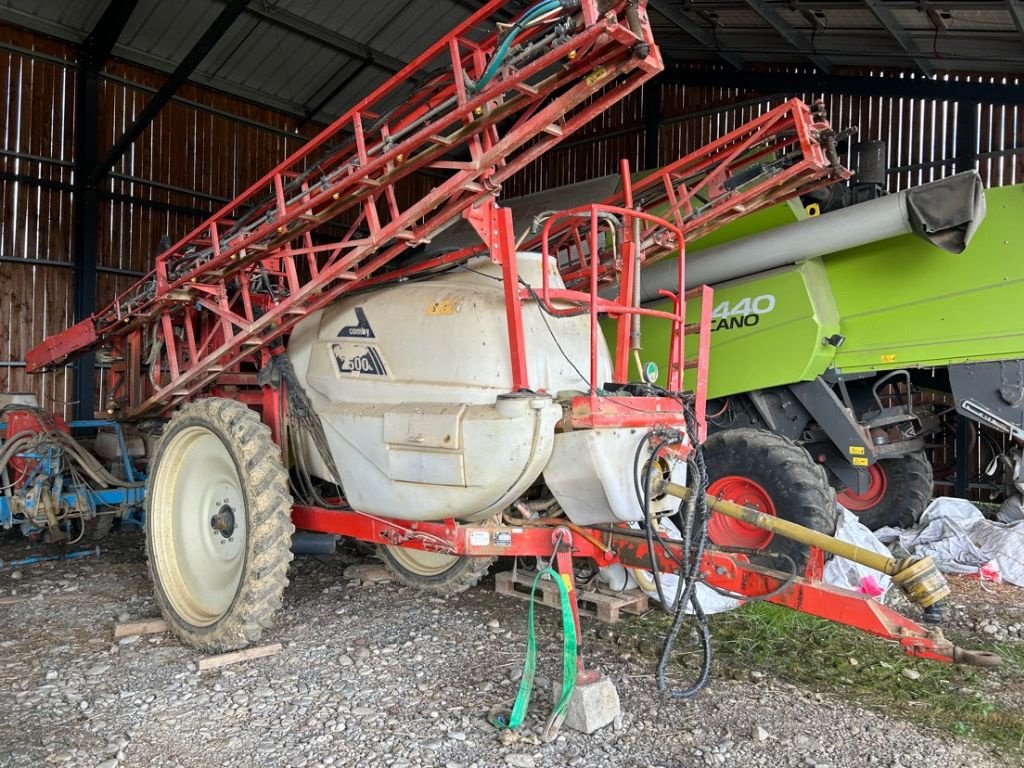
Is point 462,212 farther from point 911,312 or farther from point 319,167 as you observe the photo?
point 911,312

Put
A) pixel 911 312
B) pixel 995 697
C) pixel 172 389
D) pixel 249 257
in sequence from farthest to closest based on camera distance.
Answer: pixel 911 312
pixel 172 389
pixel 249 257
pixel 995 697

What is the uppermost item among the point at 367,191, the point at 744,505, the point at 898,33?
the point at 898,33

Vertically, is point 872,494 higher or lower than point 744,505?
lower

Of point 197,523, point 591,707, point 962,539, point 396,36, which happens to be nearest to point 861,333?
point 962,539

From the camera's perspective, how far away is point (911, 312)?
605 centimetres

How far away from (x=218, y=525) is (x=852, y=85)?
9.39 metres

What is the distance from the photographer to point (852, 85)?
10.1 meters

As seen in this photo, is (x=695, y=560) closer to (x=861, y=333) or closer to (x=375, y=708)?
(x=375, y=708)

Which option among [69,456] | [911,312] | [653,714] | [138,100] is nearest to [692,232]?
[911,312]

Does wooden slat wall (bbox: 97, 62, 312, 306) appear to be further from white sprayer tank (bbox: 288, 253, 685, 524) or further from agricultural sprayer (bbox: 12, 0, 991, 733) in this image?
white sprayer tank (bbox: 288, 253, 685, 524)

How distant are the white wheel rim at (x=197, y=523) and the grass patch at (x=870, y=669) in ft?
7.36

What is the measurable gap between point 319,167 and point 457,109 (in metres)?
0.99

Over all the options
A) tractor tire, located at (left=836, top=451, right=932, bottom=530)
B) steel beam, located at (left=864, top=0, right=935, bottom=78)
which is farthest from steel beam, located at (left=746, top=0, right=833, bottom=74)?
tractor tire, located at (left=836, top=451, right=932, bottom=530)

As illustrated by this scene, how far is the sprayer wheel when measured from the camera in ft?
16.0
